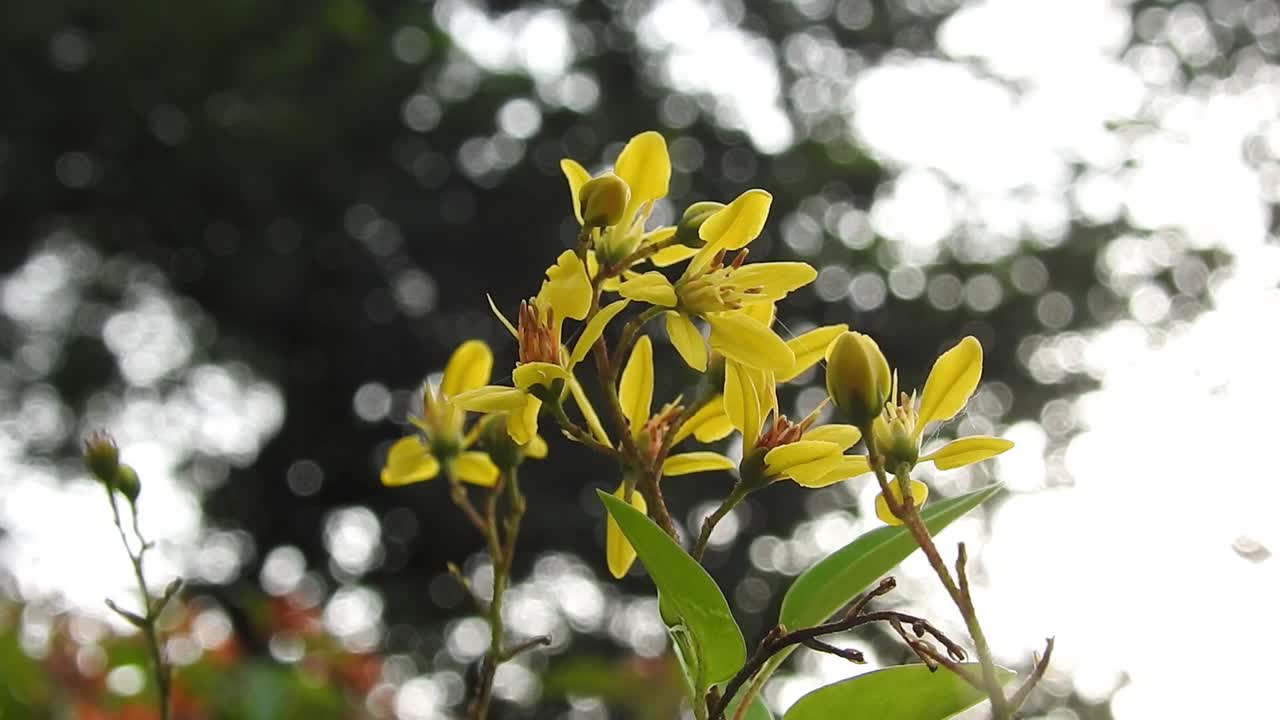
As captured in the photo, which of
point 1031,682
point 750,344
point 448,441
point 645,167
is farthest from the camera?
point 448,441

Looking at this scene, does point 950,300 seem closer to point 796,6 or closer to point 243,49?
point 796,6

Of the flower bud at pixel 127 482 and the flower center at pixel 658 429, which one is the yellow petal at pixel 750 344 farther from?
the flower bud at pixel 127 482

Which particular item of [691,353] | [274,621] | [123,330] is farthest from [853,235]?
[691,353]

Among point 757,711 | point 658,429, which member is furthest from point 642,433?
point 757,711

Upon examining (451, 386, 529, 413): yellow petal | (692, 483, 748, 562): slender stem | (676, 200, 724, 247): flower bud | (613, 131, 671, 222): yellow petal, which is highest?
(613, 131, 671, 222): yellow petal

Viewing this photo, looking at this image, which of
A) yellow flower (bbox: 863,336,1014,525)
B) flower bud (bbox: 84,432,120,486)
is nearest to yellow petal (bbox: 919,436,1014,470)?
yellow flower (bbox: 863,336,1014,525)

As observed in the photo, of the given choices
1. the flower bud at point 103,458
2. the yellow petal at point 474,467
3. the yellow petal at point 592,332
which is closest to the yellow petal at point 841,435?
the yellow petal at point 592,332

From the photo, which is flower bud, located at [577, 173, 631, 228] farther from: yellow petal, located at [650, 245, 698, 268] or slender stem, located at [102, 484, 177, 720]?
slender stem, located at [102, 484, 177, 720]

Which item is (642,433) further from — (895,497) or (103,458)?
(103,458)
